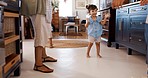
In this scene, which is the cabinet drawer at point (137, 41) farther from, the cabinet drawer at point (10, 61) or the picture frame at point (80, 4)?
the picture frame at point (80, 4)

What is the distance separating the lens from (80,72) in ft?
7.40

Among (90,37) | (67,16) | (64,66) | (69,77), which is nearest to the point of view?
(69,77)

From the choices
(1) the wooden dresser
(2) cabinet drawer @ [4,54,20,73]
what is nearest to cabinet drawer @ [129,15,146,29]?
(2) cabinet drawer @ [4,54,20,73]

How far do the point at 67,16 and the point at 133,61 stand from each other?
7214 mm

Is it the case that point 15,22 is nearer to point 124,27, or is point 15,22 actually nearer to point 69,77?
point 69,77

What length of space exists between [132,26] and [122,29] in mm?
521

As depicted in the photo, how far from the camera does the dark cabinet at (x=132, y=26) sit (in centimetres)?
274

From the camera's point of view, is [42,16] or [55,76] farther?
[42,16]

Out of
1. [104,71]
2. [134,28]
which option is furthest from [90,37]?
[104,71]

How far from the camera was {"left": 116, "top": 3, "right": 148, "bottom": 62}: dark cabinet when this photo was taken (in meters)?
2.74

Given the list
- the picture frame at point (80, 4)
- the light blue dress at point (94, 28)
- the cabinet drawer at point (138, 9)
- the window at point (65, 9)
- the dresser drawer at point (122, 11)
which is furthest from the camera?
the picture frame at point (80, 4)

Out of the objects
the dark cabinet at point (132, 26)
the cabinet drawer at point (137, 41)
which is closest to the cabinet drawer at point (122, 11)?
the dark cabinet at point (132, 26)

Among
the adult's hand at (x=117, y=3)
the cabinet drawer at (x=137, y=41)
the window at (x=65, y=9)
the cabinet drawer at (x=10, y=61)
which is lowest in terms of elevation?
the cabinet drawer at (x=10, y=61)

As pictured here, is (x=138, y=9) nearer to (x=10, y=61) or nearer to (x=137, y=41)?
(x=137, y=41)
